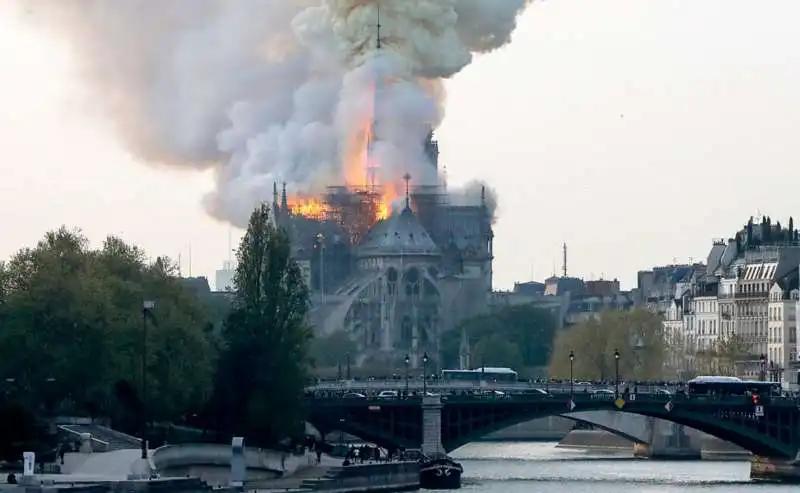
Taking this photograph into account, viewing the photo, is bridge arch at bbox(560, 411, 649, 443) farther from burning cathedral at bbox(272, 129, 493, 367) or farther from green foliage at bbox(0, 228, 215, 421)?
burning cathedral at bbox(272, 129, 493, 367)

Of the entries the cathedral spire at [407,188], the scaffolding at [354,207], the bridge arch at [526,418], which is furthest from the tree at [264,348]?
the cathedral spire at [407,188]

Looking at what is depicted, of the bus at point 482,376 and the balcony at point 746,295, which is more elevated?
the balcony at point 746,295

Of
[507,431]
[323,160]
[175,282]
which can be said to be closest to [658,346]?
[507,431]

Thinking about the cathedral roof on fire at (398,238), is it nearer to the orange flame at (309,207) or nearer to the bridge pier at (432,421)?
the orange flame at (309,207)

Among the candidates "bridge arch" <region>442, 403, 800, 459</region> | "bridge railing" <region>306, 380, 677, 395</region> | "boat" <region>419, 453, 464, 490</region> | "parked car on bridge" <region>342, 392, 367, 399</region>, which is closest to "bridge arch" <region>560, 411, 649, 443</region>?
"bridge railing" <region>306, 380, 677, 395</region>

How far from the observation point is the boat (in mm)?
98750

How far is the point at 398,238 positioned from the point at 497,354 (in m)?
17.5

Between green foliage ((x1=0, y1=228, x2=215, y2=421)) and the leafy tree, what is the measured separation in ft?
245

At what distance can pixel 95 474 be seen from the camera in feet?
257

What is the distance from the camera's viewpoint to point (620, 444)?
143125 millimetres

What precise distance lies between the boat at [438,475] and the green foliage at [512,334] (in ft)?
264

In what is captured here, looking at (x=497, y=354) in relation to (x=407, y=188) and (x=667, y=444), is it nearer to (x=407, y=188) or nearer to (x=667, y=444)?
(x=407, y=188)

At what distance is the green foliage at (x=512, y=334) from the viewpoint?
18488cm

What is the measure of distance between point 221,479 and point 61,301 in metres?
7.82
